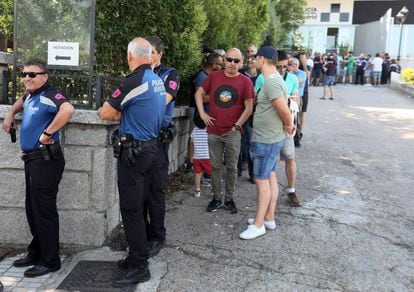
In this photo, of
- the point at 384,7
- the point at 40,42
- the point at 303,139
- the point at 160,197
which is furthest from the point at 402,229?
the point at 384,7

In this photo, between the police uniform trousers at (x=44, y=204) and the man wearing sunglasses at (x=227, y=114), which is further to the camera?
the man wearing sunglasses at (x=227, y=114)

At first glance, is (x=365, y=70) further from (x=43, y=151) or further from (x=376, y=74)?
(x=43, y=151)

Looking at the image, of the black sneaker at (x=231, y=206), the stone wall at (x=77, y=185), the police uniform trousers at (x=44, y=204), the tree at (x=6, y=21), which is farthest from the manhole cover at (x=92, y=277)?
the tree at (x=6, y=21)

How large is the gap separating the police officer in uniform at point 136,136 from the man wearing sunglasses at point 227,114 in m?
1.50

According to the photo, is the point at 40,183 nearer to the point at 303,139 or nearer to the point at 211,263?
the point at 211,263

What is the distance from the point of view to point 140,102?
3.60 metres

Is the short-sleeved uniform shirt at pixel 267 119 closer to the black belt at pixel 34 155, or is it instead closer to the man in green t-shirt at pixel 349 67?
the black belt at pixel 34 155

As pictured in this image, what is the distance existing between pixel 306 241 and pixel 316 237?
160 millimetres

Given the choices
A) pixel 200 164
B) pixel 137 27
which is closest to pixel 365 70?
pixel 200 164

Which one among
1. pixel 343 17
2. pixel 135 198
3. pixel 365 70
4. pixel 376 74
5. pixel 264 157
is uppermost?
pixel 343 17

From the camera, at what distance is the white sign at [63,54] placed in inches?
176

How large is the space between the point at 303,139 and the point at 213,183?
492 cm

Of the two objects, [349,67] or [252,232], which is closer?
[252,232]

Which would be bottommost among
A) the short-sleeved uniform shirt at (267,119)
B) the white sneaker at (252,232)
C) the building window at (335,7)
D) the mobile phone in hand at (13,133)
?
the white sneaker at (252,232)
